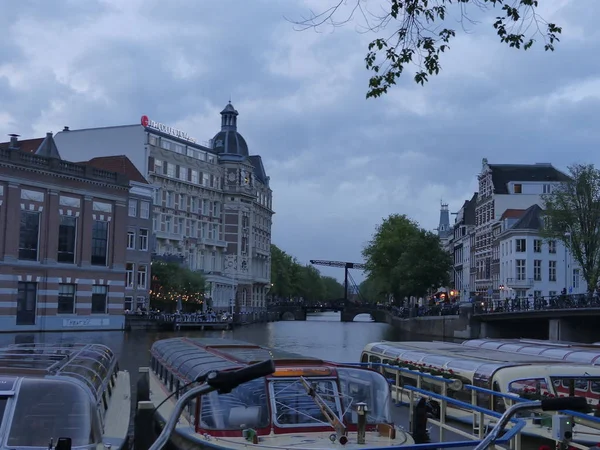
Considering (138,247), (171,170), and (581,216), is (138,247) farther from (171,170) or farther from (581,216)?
(581,216)

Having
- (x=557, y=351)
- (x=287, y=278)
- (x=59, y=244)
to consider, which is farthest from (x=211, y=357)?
(x=287, y=278)

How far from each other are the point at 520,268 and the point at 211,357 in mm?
66397

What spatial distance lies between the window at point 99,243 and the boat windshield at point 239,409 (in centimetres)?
4742

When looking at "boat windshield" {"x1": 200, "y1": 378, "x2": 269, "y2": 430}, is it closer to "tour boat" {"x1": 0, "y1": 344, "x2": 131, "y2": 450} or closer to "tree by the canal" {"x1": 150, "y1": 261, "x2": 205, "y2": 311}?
"tour boat" {"x1": 0, "y1": 344, "x2": 131, "y2": 450}

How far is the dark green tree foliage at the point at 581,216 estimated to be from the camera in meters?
57.1

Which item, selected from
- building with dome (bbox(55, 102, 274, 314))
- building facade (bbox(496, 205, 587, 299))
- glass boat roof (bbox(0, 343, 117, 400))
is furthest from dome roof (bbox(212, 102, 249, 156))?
glass boat roof (bbox(0, 343, 117, 400))

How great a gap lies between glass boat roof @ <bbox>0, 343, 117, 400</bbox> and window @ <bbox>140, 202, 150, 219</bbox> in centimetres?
5315

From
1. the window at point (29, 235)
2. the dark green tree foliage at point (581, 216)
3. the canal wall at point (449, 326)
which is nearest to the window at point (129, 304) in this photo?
the window at point (29, 235)

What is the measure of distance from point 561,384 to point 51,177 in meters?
43.5

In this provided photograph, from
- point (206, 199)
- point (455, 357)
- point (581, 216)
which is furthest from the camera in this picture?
point (206, 199)

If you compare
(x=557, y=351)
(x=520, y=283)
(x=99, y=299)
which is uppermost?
(x=520, y=283)

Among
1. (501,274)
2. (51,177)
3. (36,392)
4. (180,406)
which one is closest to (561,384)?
A: (36,392)

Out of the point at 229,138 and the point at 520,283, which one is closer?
the point at 520,283

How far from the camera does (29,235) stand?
174ft
